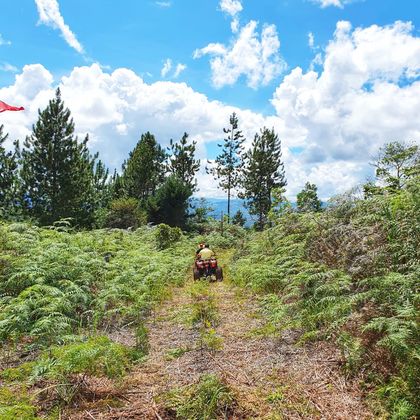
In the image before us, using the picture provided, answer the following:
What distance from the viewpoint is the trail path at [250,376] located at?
3717 millimetres

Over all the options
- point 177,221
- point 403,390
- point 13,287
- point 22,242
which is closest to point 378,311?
point 403,390

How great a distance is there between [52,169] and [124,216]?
20.4 feet

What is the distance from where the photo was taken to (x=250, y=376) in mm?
4465

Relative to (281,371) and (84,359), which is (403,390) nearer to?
(281,371)

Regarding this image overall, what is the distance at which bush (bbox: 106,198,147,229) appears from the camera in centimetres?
2877

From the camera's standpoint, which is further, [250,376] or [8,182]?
[8,182]

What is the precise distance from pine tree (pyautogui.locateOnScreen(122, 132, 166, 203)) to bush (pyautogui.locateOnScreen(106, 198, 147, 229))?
209 inches

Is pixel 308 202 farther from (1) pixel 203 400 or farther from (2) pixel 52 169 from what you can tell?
(2) pixel 52 169

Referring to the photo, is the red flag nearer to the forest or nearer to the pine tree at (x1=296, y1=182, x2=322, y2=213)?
the forest

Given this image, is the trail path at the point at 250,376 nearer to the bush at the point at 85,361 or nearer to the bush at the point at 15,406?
the bush at the point at 85,361

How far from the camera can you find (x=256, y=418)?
3.56 metres

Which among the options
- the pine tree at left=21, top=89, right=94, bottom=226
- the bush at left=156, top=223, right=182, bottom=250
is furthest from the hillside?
the pine tree at left=21, top=89, right=94, bottom=226

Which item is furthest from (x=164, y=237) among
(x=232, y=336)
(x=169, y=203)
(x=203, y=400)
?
(x=203, y=400)

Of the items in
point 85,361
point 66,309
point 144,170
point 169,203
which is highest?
point 144,170
